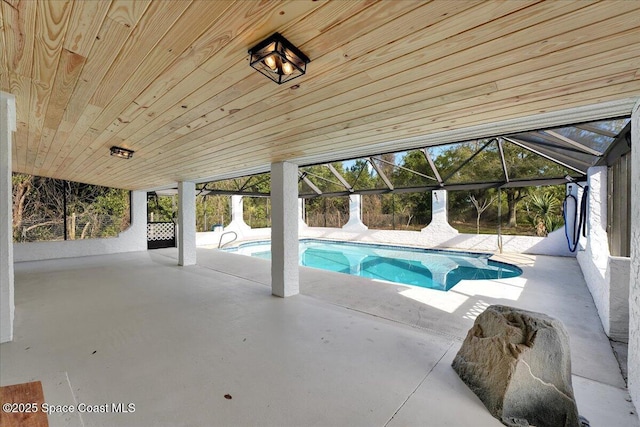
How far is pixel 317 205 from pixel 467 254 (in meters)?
7.89

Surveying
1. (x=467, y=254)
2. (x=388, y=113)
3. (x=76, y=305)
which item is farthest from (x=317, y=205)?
(x=388, y=113)

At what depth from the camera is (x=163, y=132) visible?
276 centimetres

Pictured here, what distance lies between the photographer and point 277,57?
131 centimetres

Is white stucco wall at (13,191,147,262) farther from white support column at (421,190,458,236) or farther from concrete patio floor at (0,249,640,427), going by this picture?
white support column at (421,190,458,236)

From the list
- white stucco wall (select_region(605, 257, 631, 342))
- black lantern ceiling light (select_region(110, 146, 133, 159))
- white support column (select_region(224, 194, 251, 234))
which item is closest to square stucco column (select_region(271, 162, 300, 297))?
black lantern ceiling light (select_region(110, 146, 133, 159))

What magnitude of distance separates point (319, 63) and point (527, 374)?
2.34 meters

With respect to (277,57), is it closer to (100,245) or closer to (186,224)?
(186,224)

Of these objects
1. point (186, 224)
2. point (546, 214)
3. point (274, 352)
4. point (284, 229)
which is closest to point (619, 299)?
point (274, 352)

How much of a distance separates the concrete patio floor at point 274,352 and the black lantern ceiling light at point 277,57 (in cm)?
A: 208

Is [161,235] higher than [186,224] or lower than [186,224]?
lower

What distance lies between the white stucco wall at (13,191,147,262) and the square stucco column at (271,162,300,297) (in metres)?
7.14

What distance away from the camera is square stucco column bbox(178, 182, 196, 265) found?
6.49 meters

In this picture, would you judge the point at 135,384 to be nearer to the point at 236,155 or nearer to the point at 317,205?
the point at 236,155

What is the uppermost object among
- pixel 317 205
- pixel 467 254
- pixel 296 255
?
pixel 317 205
